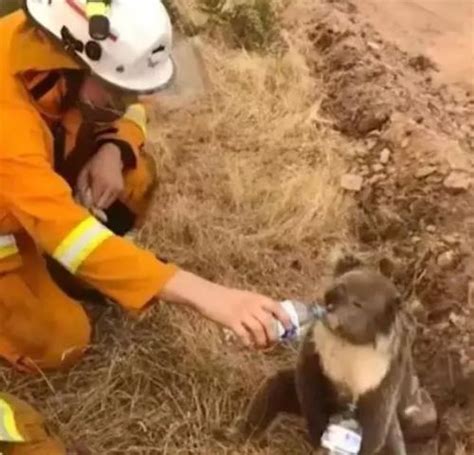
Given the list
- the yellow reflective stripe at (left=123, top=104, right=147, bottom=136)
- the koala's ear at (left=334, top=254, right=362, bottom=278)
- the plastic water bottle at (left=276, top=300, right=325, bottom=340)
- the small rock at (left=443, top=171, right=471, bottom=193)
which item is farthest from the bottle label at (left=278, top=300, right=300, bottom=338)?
the small rock at (left=443, top=171, right=471, bottom=193)

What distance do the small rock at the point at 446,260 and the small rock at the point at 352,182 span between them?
58 centimetres

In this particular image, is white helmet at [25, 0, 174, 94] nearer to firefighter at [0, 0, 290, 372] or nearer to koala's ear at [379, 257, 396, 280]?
firefighter at [0, 0, 290, 372]

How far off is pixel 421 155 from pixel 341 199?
0.35 metres

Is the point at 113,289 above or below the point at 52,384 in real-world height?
above

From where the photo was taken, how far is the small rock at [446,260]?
14.4 ft

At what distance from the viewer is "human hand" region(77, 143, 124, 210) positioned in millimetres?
3834

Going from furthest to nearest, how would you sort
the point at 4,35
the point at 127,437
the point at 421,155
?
1. the point at 421,155
2. the point at 127,437
3. the point at 4,35

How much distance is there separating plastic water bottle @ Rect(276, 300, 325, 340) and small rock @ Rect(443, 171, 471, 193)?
55.2 inches

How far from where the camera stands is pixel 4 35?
11.5ft

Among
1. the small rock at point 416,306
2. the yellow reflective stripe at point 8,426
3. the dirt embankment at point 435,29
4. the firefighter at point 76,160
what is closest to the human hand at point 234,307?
the firefighter at point 76,160

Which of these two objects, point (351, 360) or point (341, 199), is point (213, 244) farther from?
point (351, 360)

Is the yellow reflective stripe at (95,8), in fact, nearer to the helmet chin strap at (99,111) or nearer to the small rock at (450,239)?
the helmet chin strap at (99,111)

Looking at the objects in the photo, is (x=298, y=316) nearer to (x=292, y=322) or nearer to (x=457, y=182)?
(x=292, y=322)

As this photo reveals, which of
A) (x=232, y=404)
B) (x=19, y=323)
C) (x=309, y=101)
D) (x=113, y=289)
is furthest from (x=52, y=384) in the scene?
(x=309, y=101)
